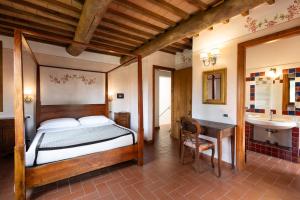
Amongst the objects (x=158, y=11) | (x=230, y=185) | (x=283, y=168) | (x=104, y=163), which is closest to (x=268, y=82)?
(x=283, y=168)

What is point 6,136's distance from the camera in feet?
9.80

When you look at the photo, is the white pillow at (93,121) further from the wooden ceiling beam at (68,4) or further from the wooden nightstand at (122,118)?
the wooden ceiling beam at (68,4)

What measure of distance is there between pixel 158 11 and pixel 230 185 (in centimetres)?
284

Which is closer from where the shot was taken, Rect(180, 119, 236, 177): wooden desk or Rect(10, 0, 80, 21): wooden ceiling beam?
Rect(10, 0, 80, 21): wooden ceiling beam

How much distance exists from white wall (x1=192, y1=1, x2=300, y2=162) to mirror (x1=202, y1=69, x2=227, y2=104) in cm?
9

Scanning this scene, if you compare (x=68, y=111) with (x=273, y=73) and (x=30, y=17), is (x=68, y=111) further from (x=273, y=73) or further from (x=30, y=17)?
(x=273, y=73)

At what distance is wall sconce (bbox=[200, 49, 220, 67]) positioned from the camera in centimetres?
267

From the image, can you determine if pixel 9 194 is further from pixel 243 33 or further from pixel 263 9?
pixel 263 9

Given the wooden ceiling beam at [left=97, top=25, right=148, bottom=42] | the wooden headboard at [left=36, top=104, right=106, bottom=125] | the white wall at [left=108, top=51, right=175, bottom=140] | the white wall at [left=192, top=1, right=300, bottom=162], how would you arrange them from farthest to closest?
the white wall at [left=108, top=51, right=175, bottom=140] < the wooden headboard at [left=36, top=104, right=106, bottom=125] < the wooden ceiling beam at [left=97, top=25, right=148, bottom=42] < the white wall at [left=192, top=1, right=300, bottom=162]

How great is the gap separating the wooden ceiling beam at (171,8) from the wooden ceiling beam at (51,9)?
1.25 meters

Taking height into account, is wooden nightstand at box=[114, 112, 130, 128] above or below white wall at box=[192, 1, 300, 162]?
below

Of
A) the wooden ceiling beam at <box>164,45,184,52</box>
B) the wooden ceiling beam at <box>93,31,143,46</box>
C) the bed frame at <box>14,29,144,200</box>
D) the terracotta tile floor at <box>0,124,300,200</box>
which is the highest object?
the wooden ceiling beam at <box>164,45,184,52</box>

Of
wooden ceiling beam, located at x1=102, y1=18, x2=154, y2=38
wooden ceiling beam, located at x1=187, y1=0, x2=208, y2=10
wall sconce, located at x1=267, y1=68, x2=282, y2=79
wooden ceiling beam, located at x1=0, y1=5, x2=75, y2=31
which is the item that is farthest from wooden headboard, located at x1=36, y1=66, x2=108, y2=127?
wall sconce, located at x1=267, y1=68, x2=282, y2=79

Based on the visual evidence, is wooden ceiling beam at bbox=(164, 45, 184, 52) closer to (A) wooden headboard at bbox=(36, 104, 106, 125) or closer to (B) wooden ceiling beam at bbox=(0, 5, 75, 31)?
(B) wooden ceiling beam at bbox=(0, 5, 75, 31)
